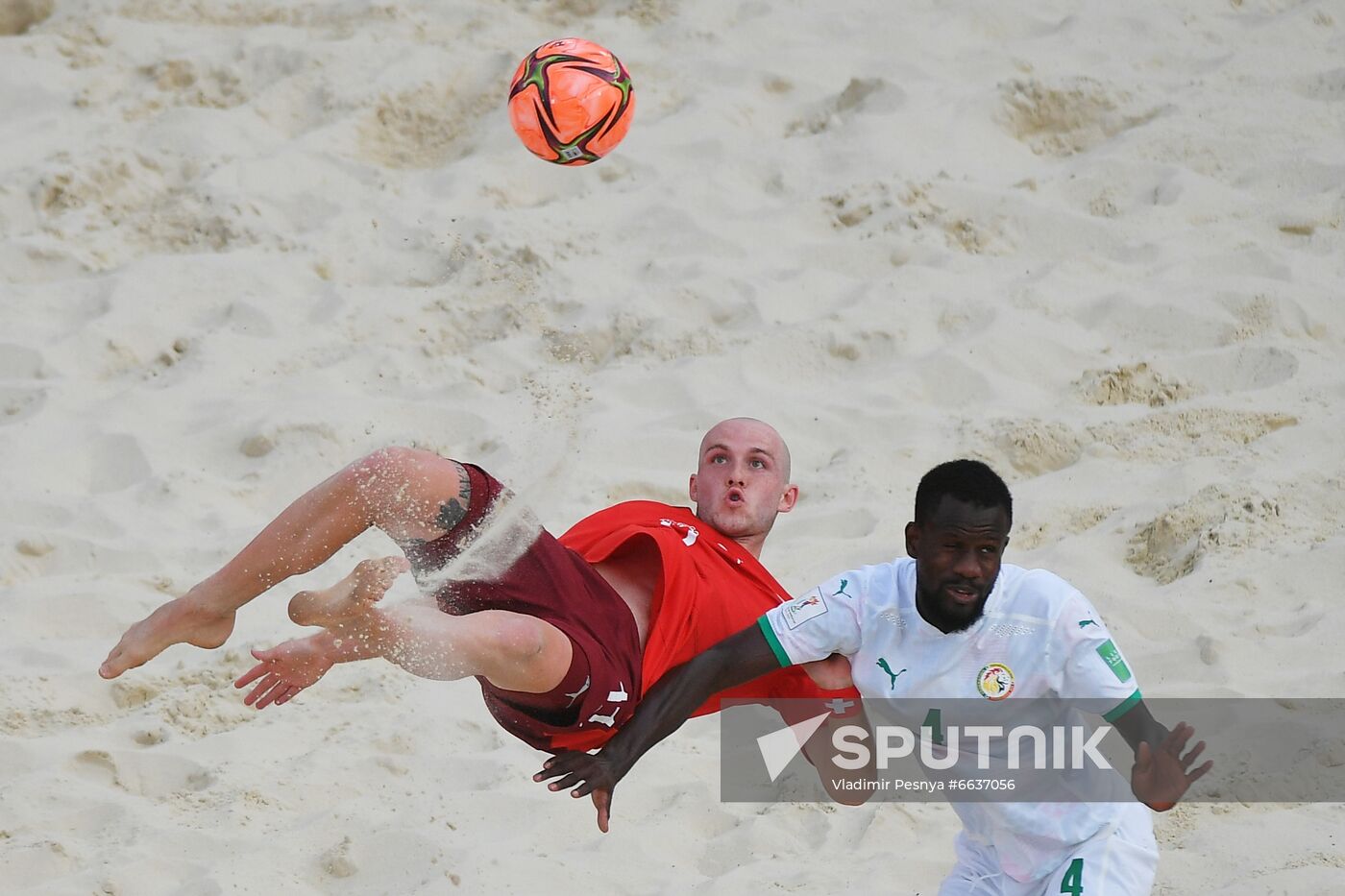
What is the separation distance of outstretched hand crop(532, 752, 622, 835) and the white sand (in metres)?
0.68

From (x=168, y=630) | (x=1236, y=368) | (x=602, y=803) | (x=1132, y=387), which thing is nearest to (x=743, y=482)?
(x=602, y=803)

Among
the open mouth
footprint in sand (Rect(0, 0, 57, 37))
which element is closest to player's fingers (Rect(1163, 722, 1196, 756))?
the open mouth

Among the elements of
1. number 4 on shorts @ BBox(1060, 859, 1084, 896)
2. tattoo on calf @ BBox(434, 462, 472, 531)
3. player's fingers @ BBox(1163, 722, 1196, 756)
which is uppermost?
tattoo on calf @ BBox(434, 462, 472, 531)

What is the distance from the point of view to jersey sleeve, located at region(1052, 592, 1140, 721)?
3275 mm

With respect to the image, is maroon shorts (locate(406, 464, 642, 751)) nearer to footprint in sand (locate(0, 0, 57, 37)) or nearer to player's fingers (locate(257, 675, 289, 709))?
player's fingers (locate(257, 675, 289, 709))

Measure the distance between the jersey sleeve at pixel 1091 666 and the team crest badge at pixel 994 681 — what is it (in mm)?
105

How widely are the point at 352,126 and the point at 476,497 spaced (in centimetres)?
383

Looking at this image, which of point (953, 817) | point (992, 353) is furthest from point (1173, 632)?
point (992, 353)

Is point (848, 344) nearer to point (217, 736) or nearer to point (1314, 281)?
point (1314, 281)

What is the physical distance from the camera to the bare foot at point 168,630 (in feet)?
12.3

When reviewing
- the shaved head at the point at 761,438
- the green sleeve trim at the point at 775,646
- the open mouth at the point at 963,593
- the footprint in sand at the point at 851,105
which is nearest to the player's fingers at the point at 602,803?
the green sleeve trim at the point at 775,646

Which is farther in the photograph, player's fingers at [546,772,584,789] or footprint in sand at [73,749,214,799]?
footprint in sand at [73,749,214,799]

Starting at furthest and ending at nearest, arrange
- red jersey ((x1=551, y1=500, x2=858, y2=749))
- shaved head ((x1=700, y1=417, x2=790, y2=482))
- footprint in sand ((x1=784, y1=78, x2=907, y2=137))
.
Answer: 1. footprint in sand ((x1=784, y1=78, x2=907, y2=137))
2. shaved head ((x1=700, y1=417, x2=790, y2=482))
3. red jersey ((x1=551, y1=500, x2=858, y2=749))

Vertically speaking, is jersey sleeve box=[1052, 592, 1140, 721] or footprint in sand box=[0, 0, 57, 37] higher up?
footprint in sand box=[0, 0, 57, 37]
